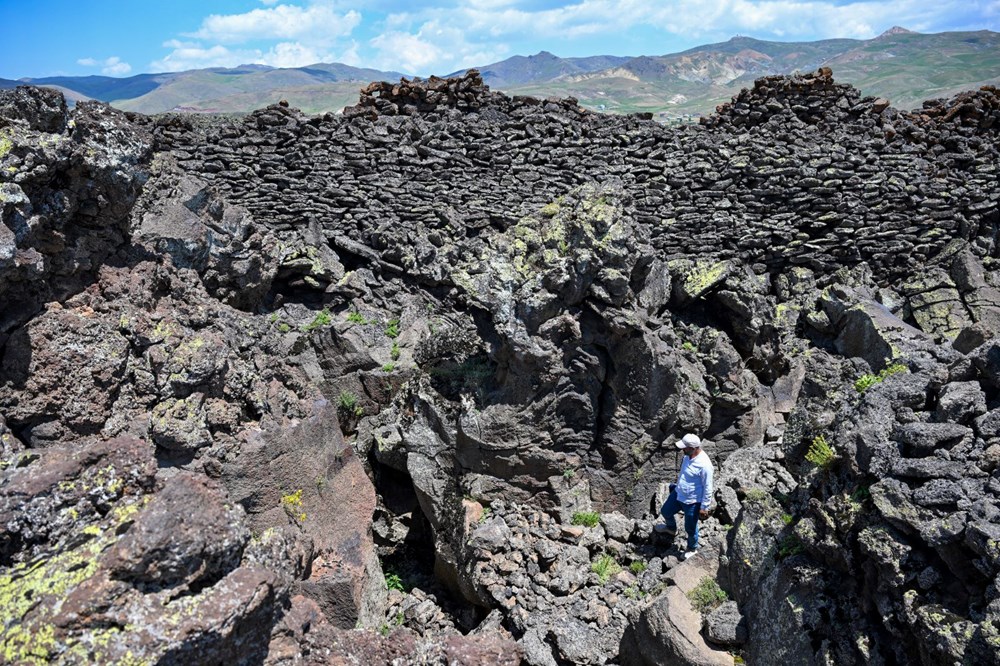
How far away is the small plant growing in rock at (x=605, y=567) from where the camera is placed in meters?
7.11

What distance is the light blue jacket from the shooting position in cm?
700

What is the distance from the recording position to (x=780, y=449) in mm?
7621

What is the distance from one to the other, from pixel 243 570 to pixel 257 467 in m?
2.91

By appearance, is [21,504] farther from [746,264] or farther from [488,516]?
[746,264]

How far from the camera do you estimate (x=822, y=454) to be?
4.97 meters

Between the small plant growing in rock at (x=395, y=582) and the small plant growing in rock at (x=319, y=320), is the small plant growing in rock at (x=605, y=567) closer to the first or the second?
the small plant growing in rock at (x=395, y=582)

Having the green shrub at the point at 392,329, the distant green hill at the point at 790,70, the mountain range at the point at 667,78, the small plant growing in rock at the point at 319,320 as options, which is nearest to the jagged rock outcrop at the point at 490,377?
the small plant growing in rock at the point at 319,320

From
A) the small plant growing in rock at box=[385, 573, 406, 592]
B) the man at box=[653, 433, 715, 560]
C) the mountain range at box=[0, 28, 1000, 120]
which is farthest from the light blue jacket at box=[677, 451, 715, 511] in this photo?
the mountain range at box=[0, 28, 1000, 120]

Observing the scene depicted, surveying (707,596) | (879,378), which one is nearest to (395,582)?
(707,596)

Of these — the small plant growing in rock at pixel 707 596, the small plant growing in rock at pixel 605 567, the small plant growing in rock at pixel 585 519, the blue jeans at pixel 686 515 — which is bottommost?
the small plant growing in rock at pixel 605 567

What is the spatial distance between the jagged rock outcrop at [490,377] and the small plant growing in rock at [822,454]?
27 millimetres

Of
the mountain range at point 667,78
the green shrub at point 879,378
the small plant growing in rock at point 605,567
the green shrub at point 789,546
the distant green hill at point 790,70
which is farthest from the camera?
the mountain range at point 667,78

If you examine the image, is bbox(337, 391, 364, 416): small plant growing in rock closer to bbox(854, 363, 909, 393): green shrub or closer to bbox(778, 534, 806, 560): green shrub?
bbox(778, 534, 806, 560): green shrub

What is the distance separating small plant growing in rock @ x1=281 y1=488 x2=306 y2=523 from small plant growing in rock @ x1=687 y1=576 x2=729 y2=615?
3.54m
